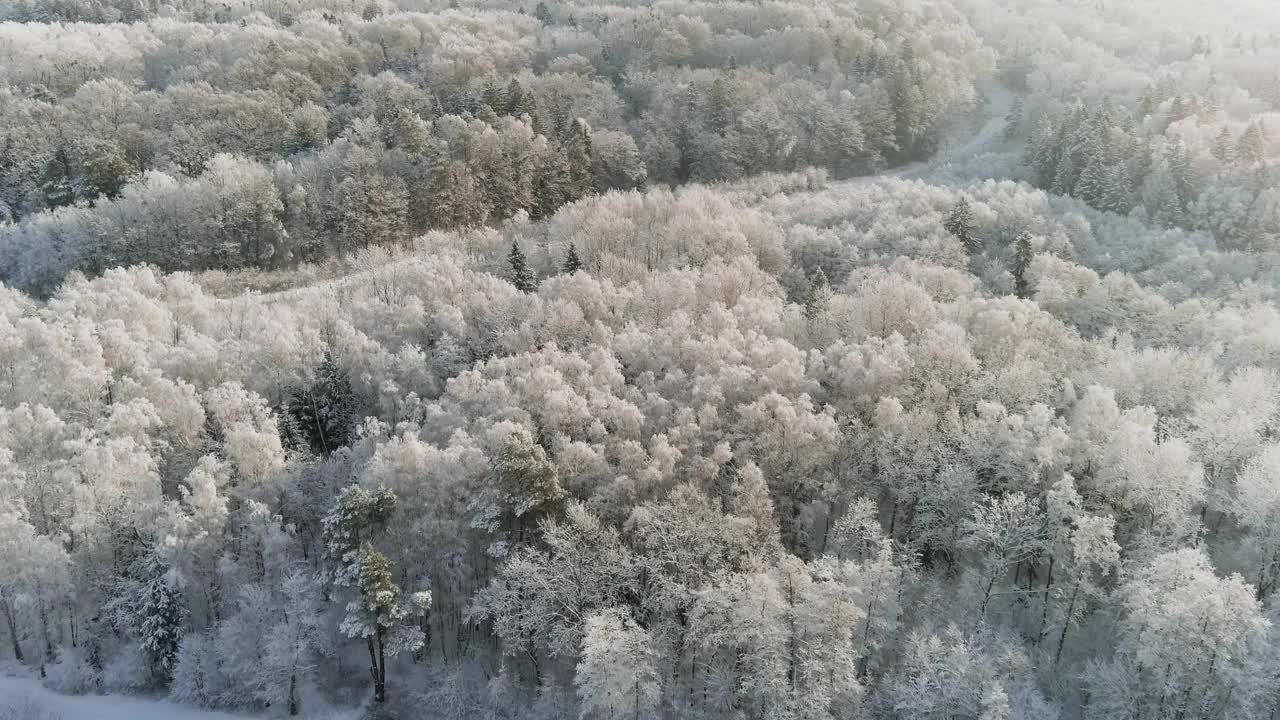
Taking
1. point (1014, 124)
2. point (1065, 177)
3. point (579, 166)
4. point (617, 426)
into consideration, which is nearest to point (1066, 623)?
point (617, 426)

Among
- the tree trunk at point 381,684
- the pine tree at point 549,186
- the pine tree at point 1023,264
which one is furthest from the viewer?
the pine tree at point 549,186

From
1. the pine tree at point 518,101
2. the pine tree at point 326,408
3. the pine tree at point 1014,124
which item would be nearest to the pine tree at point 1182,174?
the pine tree at point 1014,124

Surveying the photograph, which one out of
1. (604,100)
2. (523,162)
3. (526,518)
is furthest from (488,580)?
(604,100)

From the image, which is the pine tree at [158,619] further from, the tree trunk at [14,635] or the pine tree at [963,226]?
the pine tree at [963,226]

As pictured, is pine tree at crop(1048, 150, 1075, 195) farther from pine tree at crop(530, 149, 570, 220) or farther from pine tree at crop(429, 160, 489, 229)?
pine tree at crop(429, 160, 489, 229)

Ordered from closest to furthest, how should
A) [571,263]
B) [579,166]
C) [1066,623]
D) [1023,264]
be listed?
[1066,623] < [571,263] < [1023,264] < [579,166]

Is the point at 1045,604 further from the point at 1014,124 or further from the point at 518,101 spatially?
the point at 1014,124
